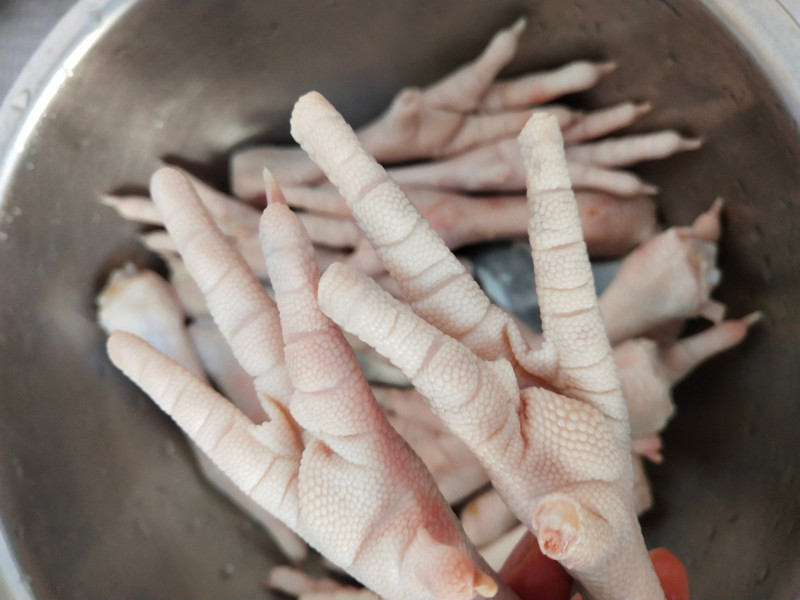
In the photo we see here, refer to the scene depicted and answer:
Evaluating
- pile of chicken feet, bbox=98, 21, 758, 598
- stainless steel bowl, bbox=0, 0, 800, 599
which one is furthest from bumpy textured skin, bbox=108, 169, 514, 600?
stainless steel bowl, bbox=0, 0, 800, 599

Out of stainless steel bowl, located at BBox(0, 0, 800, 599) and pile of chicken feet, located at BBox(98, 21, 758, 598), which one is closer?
pile of chicken feet, located at BBox(98, 21, 758, 598)

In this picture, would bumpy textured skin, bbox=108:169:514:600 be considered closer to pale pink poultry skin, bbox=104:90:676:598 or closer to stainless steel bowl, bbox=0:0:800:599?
pale pink poultry skin, bbox=104:90:676:598

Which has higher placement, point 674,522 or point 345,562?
point 345,562

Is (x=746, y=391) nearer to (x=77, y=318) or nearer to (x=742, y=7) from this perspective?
(x=742, y=7)

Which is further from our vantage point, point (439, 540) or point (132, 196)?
point (132, 196)

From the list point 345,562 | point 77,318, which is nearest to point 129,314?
point 77,318

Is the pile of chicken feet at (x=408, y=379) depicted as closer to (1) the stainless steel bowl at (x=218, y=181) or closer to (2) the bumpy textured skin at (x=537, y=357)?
(2) the bumpy textured skin at (x=537, y=357)

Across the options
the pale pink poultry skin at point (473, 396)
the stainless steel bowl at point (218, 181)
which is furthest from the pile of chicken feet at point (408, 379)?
the stainless steel bowl at point (218, 181)
